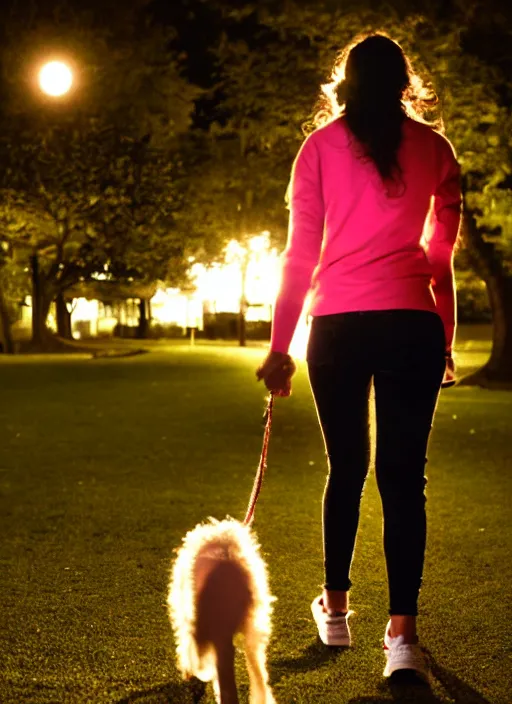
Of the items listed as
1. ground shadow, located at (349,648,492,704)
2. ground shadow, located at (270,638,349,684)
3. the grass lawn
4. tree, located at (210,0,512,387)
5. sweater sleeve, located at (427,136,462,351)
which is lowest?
the grass lawn

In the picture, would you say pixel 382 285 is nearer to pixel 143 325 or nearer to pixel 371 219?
pixel 371 219

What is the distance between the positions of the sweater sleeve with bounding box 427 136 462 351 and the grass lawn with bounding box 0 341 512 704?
1180 mm

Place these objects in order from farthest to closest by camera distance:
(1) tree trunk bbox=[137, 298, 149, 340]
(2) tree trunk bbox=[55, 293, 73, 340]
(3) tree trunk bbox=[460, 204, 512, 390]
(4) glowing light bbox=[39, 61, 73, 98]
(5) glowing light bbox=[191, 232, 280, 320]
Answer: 1. (1) tree trunk bbox=[137, 298, 149, 340]
2. (2) tree trunk bbox=[55, 293, 73, 340]
3. (5) glowing light bbox=[191, 232, 280, 320]
4. (3) tree trunk bbox=[460, 204, 512, 390]
5. (4) glowing light bbox=[39, 61, 73, 98]

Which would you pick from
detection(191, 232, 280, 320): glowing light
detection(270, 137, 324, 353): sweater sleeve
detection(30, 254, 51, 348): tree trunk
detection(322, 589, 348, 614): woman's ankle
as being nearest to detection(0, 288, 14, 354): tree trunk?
detection(30, 254, 51, 348): tree trunk

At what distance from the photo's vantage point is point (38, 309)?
35.3 metres

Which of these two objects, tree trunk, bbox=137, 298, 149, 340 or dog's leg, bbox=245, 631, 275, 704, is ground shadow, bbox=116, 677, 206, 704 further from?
tree trunk, bbox=137, 298, 149, 340

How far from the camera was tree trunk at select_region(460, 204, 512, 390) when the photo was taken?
58.2 feet

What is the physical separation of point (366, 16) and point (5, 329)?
977 inches

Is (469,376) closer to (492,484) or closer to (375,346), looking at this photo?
(492,484)

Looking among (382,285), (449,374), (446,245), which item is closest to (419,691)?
(449,374)

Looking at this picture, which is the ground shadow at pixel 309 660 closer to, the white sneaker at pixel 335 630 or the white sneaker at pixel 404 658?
the white sneaker at pixel 335 630

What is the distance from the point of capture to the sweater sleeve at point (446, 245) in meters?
3.17

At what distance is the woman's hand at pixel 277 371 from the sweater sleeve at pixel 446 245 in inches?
22.3

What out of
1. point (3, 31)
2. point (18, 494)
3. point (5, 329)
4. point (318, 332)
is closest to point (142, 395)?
point (18, 494)
